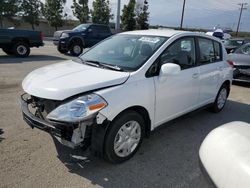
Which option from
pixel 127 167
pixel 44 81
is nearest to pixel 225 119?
pixel 127 167

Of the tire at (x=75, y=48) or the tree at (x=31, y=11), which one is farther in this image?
the tree at (x=31, y=11)

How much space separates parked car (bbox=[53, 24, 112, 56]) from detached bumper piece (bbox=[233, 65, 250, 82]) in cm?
881

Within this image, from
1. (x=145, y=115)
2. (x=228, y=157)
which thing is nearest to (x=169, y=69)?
(x=145, y=115)

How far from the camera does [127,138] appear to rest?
3227mm

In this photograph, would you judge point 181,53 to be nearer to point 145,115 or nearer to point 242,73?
point 145,115

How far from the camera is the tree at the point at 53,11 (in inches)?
1547

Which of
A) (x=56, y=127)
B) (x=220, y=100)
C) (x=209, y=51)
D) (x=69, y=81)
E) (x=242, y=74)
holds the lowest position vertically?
(x=242, y=74)

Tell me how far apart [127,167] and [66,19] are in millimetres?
43380

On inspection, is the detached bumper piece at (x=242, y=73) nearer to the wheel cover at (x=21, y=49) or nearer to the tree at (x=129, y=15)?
the wheel cover at (x=21, y=49)

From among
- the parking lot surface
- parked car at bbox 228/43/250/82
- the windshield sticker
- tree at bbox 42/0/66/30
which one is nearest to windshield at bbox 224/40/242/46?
parked car at bbox 228/43/250/82

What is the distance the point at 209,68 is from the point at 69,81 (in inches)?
111

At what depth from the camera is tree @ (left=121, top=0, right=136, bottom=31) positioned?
41553mm

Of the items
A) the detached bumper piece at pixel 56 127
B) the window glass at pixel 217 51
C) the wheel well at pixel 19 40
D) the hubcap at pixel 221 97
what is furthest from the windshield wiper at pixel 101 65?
the wheel well at pixel 19 40

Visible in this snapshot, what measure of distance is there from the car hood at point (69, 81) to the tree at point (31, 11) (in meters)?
39.0
